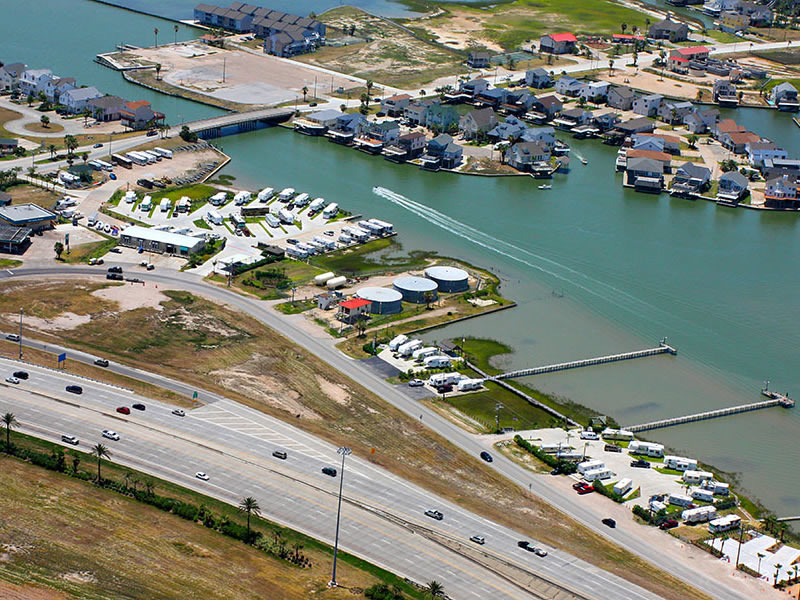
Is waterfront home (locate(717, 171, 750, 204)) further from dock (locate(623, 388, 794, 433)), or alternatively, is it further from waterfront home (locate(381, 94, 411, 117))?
dock (locate(623, 388, 794, 433))

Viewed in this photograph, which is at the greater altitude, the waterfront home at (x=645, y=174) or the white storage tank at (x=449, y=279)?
the waterfront home at (x=645, y=174)

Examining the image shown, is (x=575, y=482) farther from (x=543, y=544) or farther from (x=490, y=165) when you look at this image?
(x=490, y=165)

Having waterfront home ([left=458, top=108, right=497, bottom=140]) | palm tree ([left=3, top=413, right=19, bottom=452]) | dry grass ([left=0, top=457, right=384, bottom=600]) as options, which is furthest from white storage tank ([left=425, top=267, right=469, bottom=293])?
waterfront home ([left=458, top=108, right=497, bottom=140])

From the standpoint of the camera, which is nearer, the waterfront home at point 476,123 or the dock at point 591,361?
the dock at point 591,361

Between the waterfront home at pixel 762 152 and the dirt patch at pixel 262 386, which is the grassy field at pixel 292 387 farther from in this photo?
the waterfront home at pixel 762 152

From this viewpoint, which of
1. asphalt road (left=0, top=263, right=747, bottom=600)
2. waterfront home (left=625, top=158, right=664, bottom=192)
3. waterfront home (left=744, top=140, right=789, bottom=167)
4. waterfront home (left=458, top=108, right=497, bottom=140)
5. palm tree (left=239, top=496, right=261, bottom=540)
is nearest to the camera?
palm tree (left=239, top=496, right=261, bottom=540)

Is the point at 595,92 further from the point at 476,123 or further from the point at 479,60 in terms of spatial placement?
the point at 476,123

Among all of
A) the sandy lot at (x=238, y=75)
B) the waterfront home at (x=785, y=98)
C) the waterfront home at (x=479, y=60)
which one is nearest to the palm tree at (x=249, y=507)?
the sandy lot at (x=238, y=75)
